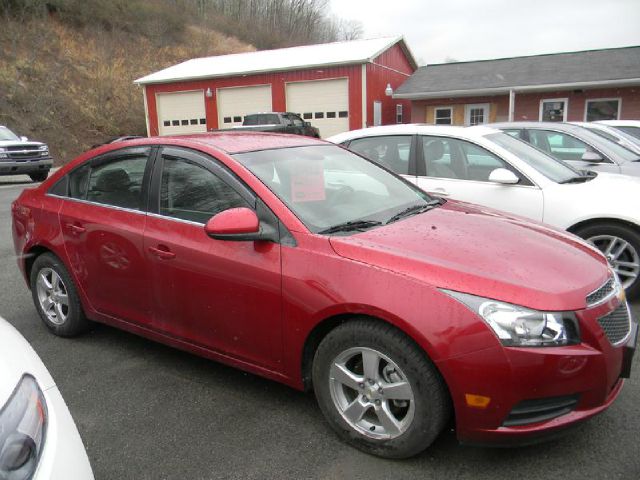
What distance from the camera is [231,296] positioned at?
3.04 meters

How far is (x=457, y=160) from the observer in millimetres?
5414

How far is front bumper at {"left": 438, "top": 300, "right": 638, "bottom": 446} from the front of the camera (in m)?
2.29

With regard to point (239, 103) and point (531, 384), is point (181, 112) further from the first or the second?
point (531, 384)

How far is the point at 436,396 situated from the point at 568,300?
719mm

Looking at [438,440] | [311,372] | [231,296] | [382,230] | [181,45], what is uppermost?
[181,45]

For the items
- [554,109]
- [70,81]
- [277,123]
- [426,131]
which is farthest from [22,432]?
[70,81]

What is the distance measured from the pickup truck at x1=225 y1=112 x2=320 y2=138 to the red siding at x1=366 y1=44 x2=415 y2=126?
127 inches

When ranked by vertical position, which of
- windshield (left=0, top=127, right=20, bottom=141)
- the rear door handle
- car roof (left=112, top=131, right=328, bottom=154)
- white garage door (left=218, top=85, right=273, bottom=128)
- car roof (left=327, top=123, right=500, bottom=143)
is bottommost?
the rear door handle

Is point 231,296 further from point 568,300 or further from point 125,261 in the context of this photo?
point 568,300

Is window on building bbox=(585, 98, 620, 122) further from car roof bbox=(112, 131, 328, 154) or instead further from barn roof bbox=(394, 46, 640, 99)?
car roof bbox=(112, 131, 328, 154)

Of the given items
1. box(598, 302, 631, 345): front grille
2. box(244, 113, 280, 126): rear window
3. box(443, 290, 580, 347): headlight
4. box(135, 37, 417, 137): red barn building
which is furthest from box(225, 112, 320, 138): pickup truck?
box(443, 290, 580, 347): headlight

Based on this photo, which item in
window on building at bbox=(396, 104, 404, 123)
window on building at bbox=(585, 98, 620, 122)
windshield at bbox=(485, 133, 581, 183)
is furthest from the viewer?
window on building at bbox=(396, 104, 404, 123)

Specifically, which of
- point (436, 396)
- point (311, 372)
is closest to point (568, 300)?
point (436, 396)

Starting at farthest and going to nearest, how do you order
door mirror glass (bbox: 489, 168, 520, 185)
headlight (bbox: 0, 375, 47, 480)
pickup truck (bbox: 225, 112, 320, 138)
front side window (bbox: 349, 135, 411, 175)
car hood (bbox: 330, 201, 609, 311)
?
pickup truck (bbox: 225, 112, 320, 138), front side window (bbox: 349, 135, 411, 175), door mirror glass (bbox: 489, 168, 520, 185), car hood (bbox: 330, 201, 609, 311), headlight (bbox: 0, 375, 47, 480)
